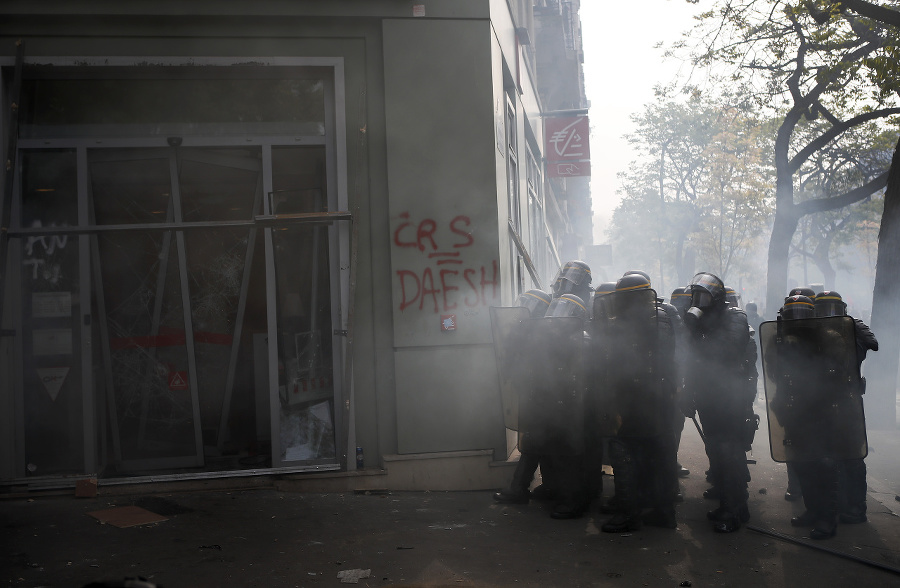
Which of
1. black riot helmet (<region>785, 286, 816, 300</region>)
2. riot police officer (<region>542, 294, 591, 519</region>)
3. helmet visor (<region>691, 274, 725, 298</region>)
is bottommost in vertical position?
riot police officer (<region>542, 294, 591, 519</region>)

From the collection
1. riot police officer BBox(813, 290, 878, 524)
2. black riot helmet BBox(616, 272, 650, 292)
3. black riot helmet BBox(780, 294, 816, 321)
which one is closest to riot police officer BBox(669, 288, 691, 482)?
black riot helmet BBox(616, 272, 650, 292)

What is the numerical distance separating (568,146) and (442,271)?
9.41 meters

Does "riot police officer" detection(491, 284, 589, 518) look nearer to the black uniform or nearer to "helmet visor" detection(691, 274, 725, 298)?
"helmet visor" detection(691, 274, 725, 298)

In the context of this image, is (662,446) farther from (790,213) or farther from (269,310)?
(790,213)

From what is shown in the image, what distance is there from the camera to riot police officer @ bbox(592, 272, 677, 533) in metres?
5.40

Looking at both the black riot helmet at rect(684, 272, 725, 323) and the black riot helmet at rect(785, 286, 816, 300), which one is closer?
the black riot helmet at rect(684, 272, 725, 323)

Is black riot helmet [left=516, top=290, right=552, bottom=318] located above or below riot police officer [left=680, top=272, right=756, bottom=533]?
above

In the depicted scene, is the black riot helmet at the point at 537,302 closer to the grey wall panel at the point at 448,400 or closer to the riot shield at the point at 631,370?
the grey wall panel at the point at 448,400

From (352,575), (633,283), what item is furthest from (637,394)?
(352,575)

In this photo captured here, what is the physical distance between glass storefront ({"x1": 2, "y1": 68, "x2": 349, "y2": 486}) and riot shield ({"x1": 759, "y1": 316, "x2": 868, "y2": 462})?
3645 millimetres

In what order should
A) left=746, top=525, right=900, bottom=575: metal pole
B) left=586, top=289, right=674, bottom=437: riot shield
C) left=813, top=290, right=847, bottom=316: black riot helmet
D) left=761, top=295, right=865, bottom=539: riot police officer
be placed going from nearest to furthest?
left=746, top=525, right=900, bottom=575: metal pole
left=761, top=295, right=865, bottom=539: riot police officer
left=586, top=289, right=674, bottom=437: riot shield
left=813, top=290, right=847, bottom=316: black riot helmet

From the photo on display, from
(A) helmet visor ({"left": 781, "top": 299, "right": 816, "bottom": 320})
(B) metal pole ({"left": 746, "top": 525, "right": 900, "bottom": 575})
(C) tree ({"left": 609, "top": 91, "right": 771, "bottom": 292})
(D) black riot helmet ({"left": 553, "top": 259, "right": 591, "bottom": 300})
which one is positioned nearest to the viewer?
(B) metal pole ({"left": 746, "top": 525, "right": 900, "bottom": 575})

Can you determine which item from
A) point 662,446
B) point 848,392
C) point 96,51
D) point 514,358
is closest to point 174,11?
point 96,51

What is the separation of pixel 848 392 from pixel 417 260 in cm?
354
